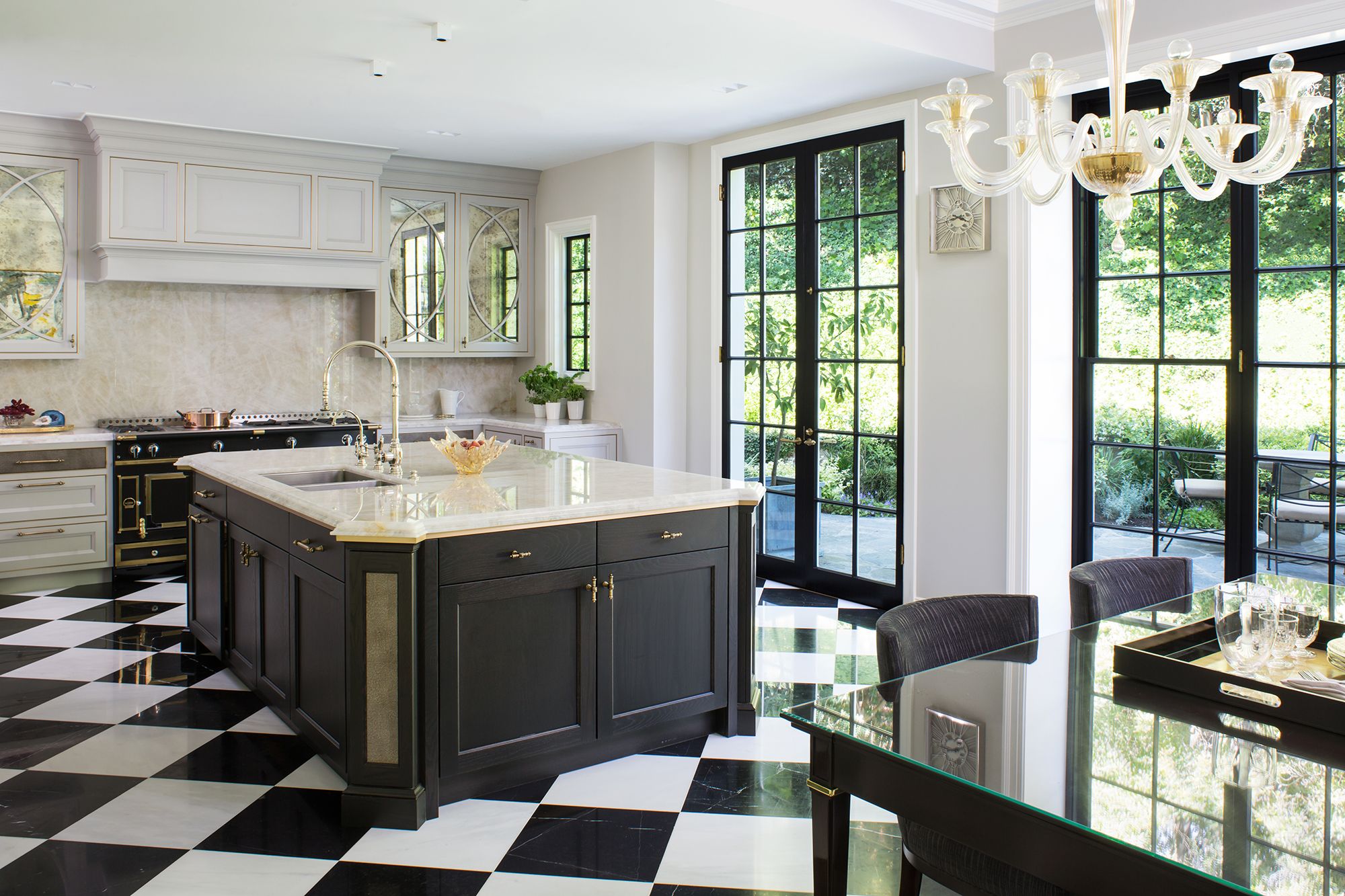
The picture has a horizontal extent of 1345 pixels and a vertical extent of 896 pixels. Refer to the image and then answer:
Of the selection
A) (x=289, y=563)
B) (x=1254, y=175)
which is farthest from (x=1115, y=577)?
(x=289, y=563)

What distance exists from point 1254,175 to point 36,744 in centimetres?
382

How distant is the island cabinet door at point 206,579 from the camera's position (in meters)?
3.99

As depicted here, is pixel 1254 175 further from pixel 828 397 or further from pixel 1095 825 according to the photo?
pixel 828 397

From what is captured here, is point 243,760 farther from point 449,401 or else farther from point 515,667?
point 449,401

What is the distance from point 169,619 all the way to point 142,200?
7.69ft

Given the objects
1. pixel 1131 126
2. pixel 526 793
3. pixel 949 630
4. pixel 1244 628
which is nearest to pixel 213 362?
pixel 526 793

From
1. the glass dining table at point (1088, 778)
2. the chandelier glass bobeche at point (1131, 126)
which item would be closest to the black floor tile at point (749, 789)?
the glass dining table at point (1088, 778)

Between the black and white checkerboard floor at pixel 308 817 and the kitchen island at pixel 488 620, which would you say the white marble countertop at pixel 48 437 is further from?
the kitchen island at pixel 488 620

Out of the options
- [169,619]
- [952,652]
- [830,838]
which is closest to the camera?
[830,838]

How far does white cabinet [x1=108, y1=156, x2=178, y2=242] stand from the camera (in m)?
5.67

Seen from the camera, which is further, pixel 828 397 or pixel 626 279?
pixel 626 279

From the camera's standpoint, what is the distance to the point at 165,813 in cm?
294

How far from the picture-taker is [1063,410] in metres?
4.56

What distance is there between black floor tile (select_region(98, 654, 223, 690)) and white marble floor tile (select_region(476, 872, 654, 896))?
6.65ft
